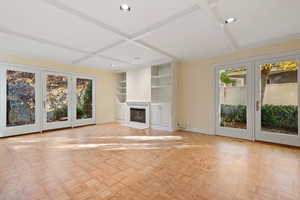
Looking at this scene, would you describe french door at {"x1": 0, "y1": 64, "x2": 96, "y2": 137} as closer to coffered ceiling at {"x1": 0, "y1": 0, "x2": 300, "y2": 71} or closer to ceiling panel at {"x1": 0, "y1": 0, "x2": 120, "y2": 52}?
coffered ceiling at {"x1": 0, "y1": 0, "x2": 300, "y2": 71}

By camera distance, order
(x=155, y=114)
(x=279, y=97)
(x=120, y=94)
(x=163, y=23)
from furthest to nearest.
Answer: (x=120, y=94) < (x=155, y=114) < (x=279, y=97) < (x=163, y=23)

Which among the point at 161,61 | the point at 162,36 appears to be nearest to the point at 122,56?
the point at 161,61

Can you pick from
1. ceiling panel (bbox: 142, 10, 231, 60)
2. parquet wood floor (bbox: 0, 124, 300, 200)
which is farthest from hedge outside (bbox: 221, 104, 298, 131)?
ceiling panel (bbox: 142, 10, 231, 60)

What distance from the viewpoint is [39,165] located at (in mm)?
2402

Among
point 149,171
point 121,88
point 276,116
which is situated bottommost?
point 149,171

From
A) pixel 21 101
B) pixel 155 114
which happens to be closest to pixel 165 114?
pixel 155 114

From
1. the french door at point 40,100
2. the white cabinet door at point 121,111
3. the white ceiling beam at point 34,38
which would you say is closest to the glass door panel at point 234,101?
the white cabinet door at point 121,111

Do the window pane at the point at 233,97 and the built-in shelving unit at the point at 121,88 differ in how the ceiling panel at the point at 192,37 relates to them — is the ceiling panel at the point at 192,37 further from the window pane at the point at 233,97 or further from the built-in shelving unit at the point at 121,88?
the built-in shelving unit at the point at 121,88

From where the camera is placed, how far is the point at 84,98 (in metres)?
6.04

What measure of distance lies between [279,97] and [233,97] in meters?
1.01

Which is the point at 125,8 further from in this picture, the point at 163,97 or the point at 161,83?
the point at 163,97

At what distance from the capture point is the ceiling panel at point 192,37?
2.46m

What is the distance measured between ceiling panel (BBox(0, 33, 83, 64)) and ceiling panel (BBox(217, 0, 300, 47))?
4.06 meters

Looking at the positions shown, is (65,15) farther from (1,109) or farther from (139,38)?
(1,109)
